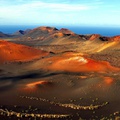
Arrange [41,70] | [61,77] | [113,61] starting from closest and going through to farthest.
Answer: [61,77], [41,70], [113,61]

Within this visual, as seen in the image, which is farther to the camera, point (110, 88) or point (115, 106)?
point (110, 88)

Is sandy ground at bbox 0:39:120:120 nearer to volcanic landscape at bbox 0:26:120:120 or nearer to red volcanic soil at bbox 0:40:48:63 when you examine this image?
volcanic landscape at bbox 0:26:120:120

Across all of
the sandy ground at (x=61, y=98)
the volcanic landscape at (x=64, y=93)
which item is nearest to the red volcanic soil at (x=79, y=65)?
the volcanic landscape at (x=64, y=93)

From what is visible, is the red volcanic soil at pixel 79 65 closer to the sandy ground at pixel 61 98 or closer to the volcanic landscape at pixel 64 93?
the volcanic landscape at pixel 64 93

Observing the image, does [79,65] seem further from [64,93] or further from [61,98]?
[61,98]

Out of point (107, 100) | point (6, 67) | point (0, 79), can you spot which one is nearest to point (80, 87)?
point (107, 100)

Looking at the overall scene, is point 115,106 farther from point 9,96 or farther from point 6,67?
point 6,67
